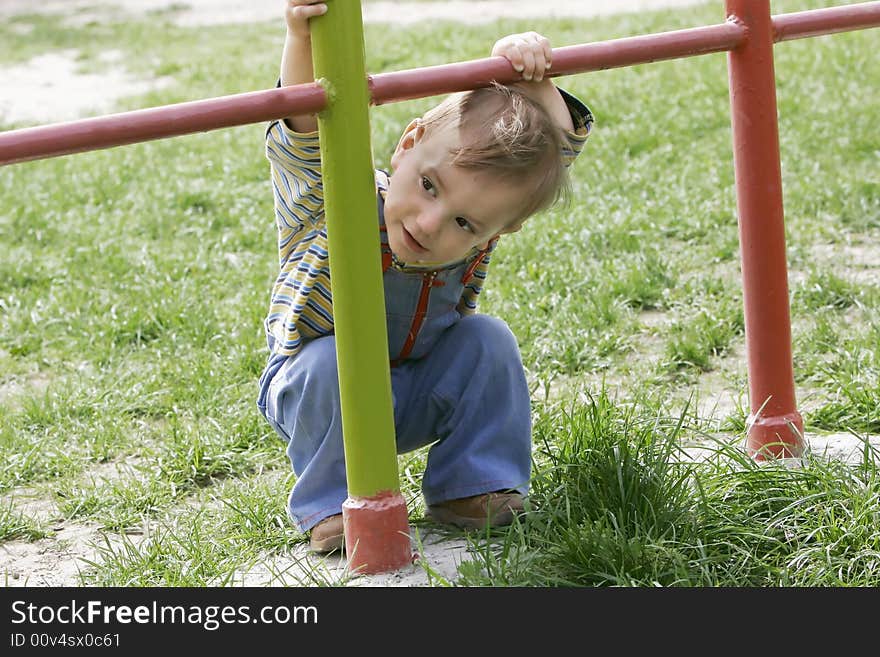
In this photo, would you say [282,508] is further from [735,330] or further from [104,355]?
[735,330]

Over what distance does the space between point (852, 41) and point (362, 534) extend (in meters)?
5.25

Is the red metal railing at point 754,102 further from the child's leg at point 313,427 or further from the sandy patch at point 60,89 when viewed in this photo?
the sandy patch at point 60,89

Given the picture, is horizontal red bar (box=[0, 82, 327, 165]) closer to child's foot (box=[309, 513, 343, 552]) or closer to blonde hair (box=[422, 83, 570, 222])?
blonde hair (box=[422, 83, 570, 222])

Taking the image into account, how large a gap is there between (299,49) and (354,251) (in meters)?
0.36

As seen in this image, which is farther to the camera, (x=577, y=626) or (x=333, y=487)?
(x=333, y=487)

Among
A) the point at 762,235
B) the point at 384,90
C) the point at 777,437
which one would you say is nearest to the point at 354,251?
the point at 384,90

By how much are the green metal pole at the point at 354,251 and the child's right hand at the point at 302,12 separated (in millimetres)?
14

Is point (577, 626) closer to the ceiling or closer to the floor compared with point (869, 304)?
closer to the floor

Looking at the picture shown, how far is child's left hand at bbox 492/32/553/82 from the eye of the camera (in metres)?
2.12

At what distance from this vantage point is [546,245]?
415 cm

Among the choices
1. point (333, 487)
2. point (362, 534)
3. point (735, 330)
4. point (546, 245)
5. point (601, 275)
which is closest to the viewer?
point (362, 534)

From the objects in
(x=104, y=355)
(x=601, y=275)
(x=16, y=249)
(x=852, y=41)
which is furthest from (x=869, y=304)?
(x=852, y=41)

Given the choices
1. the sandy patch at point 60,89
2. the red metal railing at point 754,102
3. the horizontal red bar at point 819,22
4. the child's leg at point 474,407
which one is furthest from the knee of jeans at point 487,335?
the sandy patch at point 60,89

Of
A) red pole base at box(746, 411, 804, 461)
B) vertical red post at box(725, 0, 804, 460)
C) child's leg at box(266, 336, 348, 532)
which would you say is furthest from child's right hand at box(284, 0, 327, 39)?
red pole base at box(746, 411, 804, 461)
